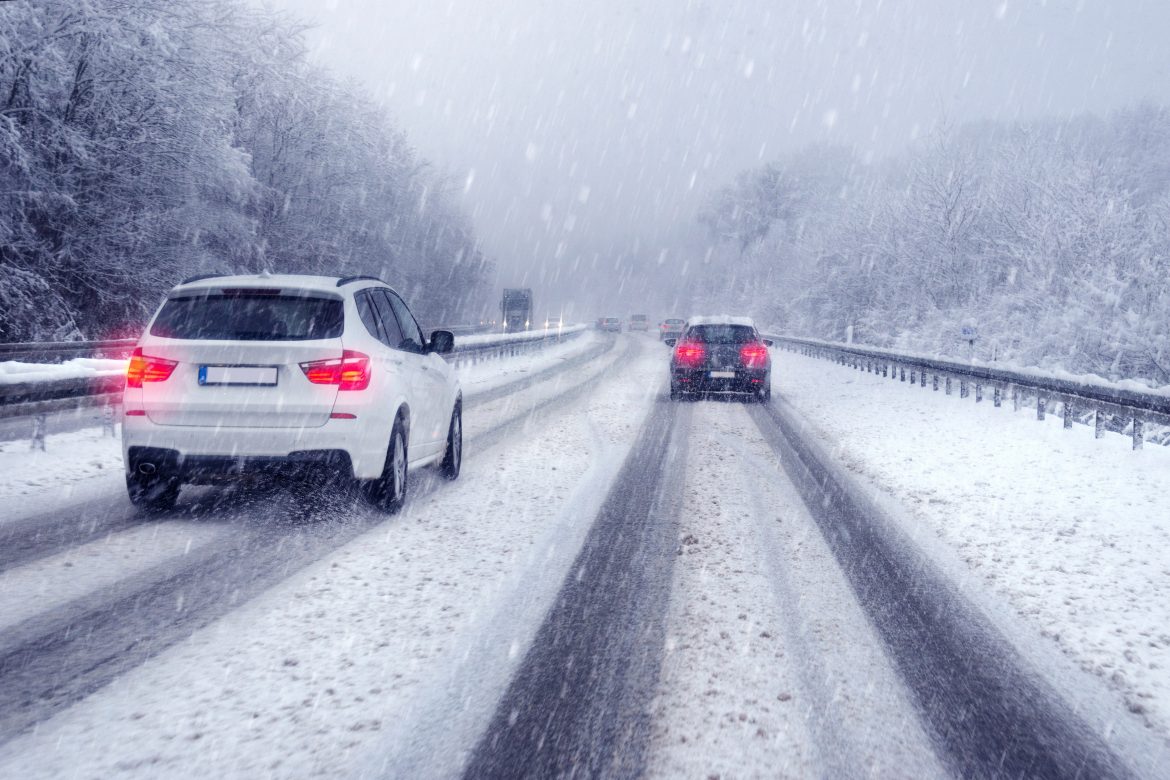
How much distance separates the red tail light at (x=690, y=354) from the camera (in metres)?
16.2

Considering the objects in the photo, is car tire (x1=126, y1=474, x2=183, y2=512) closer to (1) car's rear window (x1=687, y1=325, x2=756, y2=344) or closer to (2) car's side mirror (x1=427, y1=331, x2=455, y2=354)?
(2) car's side mirror (x1=427, y1=331, x2=455, y2=354)

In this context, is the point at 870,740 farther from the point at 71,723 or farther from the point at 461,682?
the point at 71,723

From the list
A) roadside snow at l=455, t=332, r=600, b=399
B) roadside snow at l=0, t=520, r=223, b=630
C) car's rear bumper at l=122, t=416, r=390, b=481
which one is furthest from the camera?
roadside snow at l=455, t=332, r=600, b=399

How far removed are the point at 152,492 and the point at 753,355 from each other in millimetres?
11674

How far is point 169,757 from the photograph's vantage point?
2801 mm

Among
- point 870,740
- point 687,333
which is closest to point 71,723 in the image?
point 870,740

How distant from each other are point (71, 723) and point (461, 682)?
137 centimetres

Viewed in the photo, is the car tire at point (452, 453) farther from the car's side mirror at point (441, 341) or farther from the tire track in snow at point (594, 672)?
the tire track in snow at point (594, 672)

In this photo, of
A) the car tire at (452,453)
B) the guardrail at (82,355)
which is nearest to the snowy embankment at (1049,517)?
the car tire at (452,453)

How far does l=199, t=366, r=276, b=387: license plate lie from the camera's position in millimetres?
5840

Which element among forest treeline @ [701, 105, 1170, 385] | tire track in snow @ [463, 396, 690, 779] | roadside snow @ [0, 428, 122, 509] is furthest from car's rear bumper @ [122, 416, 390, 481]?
forest treeline @ [701, 105, 1170, 385]

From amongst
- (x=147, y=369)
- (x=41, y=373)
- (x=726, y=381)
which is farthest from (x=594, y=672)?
(x=726, y=381)

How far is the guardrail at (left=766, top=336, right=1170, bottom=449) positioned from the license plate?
8.87 metres

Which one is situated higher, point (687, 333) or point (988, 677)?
point (687, 333)
